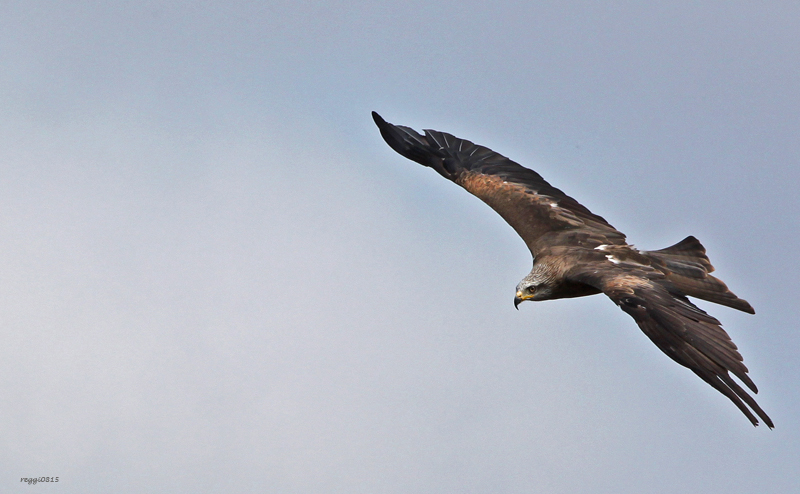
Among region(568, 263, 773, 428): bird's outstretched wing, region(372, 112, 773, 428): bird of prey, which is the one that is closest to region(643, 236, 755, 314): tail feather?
region(372, 112, 773, 428): bird of prey

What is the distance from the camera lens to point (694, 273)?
612 inches

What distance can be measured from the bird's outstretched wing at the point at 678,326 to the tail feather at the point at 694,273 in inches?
14.5

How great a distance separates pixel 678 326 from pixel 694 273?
2.64 meters

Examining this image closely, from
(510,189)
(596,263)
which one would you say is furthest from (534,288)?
(510,189)

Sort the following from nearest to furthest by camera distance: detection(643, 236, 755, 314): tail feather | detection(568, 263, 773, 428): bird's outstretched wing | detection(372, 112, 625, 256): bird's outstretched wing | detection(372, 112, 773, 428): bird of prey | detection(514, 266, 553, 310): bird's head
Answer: detection(568, 263, 773, 428): bird's outstretched wing < detection(372, 112, 773, 428): bird of prey < detection(643, 236, 755, 314): tail feather < detection(514, 266, 553, 310): bird's head < detection(372, 112, 625, 256): bird's outstretched wing

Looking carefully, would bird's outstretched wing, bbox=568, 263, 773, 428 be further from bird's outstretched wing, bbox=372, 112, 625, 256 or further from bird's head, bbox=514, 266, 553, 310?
bird's outstretched wing, bbox=372, 112, 625, 256

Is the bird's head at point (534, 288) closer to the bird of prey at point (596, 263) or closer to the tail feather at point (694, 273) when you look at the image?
the bird of prey at point (596, 263)

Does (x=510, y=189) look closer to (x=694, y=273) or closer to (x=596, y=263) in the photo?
(x=596, y=263)

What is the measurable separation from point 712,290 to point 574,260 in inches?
88.0

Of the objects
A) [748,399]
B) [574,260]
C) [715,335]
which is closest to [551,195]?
[574,260]

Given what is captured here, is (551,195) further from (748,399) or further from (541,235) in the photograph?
(748,399)

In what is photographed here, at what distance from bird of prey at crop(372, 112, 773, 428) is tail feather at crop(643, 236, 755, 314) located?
0.05 ft

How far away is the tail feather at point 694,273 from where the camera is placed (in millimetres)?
14570

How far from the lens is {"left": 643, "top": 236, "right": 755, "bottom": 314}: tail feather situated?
14570 mm
